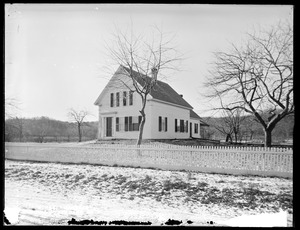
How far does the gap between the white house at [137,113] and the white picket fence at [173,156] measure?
13.5 inches

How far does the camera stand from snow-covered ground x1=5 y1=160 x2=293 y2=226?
2.98 m

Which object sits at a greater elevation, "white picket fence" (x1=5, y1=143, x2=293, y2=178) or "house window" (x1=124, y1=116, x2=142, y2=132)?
"house window" (x1=124, y1=116, x2=142, y2=132)

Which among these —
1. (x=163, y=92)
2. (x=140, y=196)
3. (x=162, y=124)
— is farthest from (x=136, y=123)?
(x=140, y=196)

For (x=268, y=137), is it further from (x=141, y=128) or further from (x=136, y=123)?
(x=136, y=123)

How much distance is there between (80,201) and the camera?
140 inches

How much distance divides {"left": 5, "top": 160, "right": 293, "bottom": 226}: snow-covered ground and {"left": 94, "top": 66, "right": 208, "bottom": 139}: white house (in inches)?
38.5

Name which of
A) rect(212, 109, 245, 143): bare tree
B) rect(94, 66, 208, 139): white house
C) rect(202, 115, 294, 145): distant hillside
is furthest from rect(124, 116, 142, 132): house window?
rect(212, 109, 245, 143): bare tree

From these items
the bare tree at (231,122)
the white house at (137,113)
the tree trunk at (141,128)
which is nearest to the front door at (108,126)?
the white house at (137,113)

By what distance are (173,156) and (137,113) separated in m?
1.45

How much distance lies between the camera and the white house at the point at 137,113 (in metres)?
4.71

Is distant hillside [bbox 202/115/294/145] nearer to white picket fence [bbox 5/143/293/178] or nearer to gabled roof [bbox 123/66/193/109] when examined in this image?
white picket fence [bbox 5/143/293/178]

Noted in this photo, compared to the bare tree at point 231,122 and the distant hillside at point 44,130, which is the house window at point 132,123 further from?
the bare tree at point 231,122
